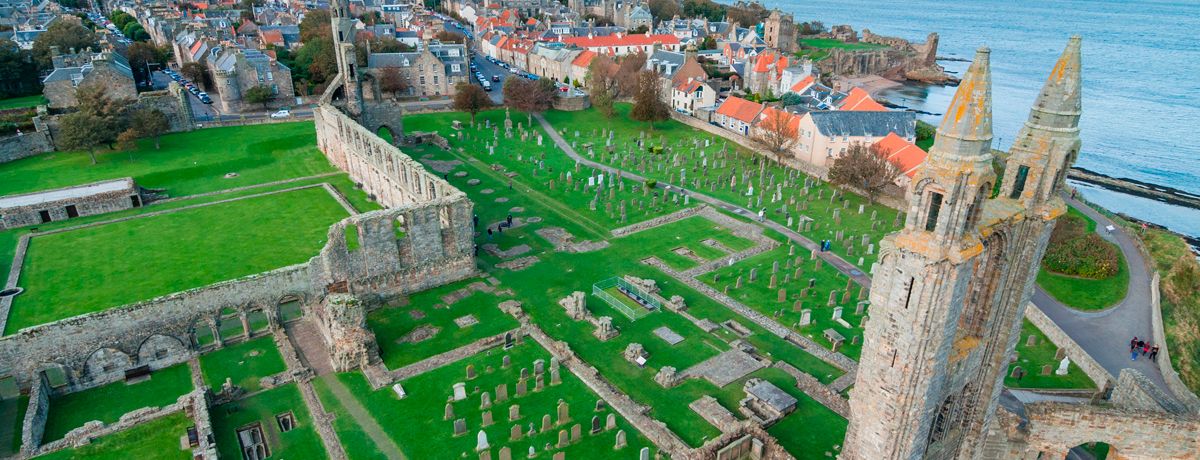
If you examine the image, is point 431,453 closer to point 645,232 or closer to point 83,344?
point 83,344

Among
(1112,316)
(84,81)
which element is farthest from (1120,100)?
(84,81)

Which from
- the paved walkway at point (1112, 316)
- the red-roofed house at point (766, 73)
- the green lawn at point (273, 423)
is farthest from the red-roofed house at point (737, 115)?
the green lawn at point (273, 423)

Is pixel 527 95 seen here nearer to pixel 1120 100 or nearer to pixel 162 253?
pixel 162 253

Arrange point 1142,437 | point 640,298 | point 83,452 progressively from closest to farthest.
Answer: point 1142,437 → point 83,452 → point 640,298

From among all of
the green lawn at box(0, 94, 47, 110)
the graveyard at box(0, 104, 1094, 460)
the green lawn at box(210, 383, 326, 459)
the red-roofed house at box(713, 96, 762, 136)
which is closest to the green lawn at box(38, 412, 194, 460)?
the graveyard at box(0, 104, 1094, 460)

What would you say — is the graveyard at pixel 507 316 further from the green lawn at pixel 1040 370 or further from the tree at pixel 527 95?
the tree at pixel 527 95

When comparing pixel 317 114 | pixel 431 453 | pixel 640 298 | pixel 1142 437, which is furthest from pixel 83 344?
pixel 1142 437
